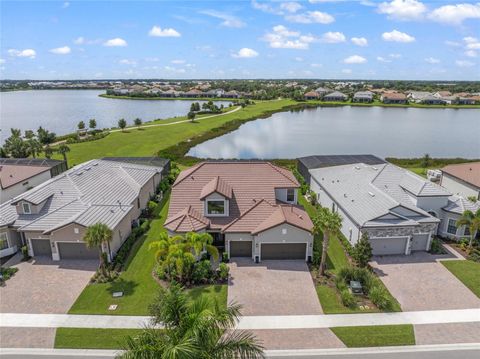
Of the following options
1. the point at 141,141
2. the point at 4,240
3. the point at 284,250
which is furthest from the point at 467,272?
the point at 141,141

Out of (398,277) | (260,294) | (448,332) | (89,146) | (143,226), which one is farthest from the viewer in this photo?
(89,146)

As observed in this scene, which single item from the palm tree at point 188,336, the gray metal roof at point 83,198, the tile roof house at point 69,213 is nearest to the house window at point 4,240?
the tile roof house at point 69,213

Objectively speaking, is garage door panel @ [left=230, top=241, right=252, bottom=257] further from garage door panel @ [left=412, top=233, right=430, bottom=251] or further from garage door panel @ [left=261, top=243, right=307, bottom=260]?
garage door panel @ [left=412, top=233, right=430, bottom=251]

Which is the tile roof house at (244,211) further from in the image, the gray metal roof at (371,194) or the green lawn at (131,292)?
the gray metal roof at (371,194)

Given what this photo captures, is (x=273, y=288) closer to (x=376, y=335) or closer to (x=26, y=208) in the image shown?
(x=376, y=335)

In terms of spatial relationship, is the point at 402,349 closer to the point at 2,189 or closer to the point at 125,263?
the point at 125,263

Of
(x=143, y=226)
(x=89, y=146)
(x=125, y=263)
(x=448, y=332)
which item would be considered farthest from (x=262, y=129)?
(x=448, y=332)
